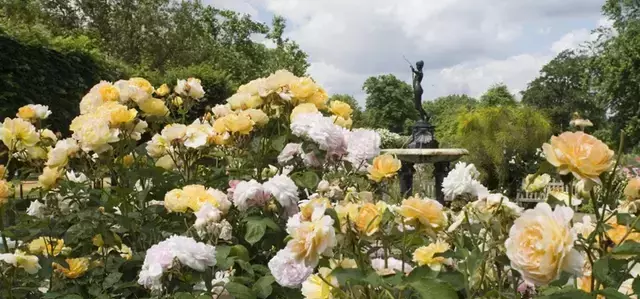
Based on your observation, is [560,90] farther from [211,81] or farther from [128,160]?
[128,160]

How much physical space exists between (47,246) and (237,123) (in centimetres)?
68

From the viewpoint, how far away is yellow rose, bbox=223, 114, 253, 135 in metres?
2.00

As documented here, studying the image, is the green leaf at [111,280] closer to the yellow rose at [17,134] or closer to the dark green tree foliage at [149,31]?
the yellow rose at [17,134]

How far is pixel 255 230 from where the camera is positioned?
5.53ft

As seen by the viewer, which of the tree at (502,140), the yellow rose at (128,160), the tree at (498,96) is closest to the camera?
the yellow rose at (128,160)

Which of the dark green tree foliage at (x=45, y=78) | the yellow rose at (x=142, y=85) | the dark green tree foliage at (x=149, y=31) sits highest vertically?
the dark green tree foliage at (x=149, y=31)

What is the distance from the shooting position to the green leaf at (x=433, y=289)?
1.05 metres

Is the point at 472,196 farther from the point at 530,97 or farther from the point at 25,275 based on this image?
the point at 530,97

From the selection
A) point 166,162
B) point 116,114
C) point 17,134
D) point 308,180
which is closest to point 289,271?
point 308,180

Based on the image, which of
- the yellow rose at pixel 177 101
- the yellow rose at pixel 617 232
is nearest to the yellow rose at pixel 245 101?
the yellow rose at pixel 177 101

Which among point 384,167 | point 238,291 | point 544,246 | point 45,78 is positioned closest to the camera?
point 544,246

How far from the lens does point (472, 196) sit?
1539 mm

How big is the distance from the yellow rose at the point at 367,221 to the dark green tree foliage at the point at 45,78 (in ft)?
28.0

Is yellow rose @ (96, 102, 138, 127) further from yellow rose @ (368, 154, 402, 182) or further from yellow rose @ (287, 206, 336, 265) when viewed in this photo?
yellow rose @ (287, 206, 336, 265)
